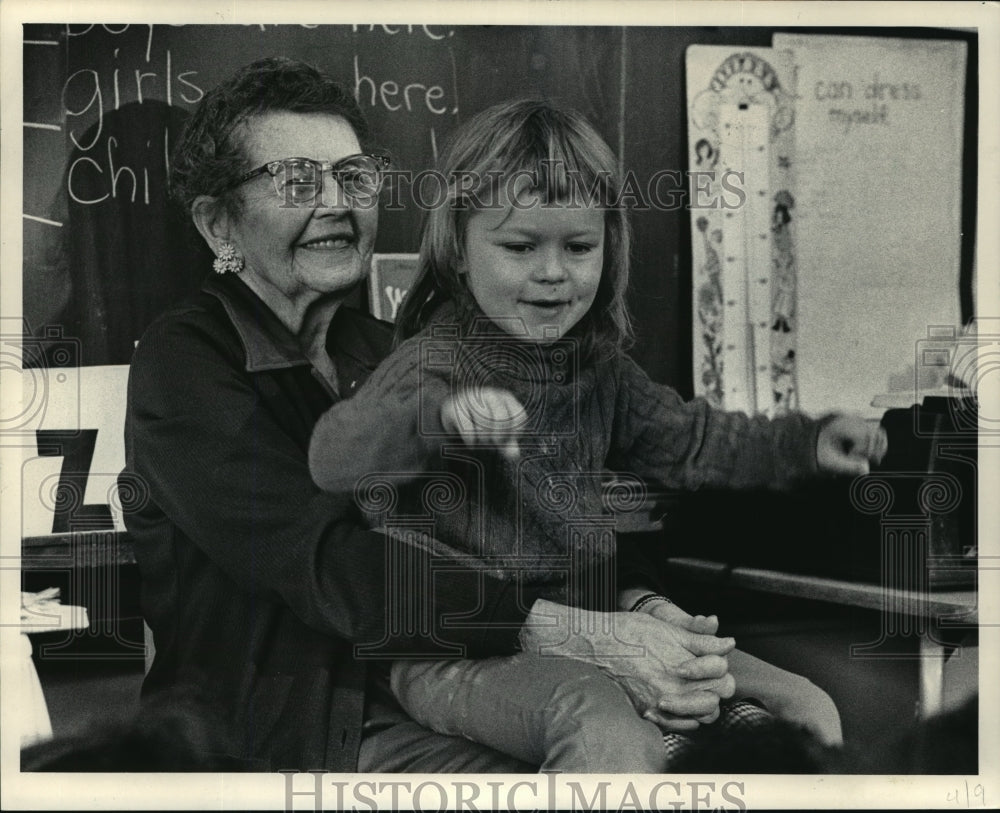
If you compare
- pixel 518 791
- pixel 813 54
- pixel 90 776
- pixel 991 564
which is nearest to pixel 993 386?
pixel 991 564

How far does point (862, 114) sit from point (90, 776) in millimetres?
2850

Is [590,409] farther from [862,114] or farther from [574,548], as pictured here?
[862,114]

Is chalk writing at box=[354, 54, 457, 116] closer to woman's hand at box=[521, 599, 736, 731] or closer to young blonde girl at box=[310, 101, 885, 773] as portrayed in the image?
young blonde girl at box=[310, 101, 885, 773]

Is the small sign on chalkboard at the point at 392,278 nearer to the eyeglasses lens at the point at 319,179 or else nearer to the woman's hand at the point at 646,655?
the eyeglasses lens at the point at 319,179

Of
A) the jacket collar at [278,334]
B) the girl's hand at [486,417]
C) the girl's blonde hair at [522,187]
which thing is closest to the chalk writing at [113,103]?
the jacket collar at [278,334]

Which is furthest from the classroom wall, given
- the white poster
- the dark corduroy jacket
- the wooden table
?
the wooden table

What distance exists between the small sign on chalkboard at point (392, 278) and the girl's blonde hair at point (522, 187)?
0.08ft

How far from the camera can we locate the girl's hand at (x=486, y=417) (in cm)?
300

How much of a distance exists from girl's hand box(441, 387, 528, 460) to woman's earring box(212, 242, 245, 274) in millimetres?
683

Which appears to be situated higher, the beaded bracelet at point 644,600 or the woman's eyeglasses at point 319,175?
the woman's eyeglasses at point 319,175

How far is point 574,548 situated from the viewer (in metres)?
3.04

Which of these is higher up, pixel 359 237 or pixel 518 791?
pixel 359 237

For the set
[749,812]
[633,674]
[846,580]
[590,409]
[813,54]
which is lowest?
[749,812]

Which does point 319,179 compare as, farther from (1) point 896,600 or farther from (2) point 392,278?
(1) point 896,600
